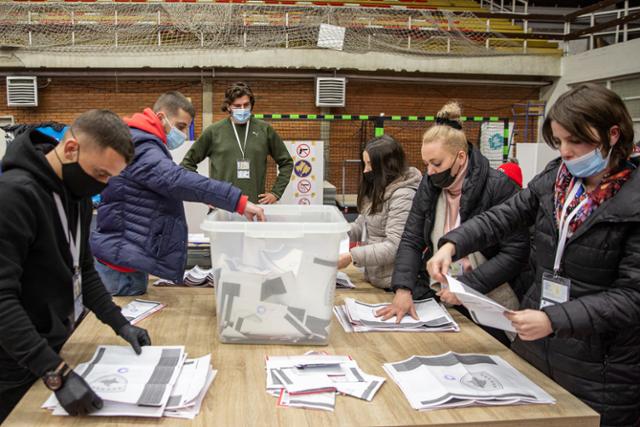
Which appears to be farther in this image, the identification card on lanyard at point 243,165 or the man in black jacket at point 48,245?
the identification card on lanyard at point 243,165

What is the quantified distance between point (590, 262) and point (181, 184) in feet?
4.11

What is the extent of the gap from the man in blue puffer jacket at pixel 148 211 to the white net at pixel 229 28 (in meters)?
6.50

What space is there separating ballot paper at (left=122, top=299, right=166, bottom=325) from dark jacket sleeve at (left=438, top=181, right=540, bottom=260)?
0.98 m

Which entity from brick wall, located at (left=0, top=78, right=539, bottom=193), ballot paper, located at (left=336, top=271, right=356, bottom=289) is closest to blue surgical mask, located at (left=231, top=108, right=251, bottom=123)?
ballot paper, located at (left=336, top=271, right=356, bottom=289)

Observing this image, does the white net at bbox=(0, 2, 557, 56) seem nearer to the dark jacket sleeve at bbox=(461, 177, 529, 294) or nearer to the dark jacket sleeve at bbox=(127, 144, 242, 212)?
the dark jacket sleeve at bbox=(127, 144, 242, 212)

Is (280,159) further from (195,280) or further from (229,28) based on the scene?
(229,28)

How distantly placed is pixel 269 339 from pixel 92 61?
26.2 ft

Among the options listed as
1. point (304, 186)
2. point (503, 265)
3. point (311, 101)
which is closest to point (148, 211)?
point (503, 265)

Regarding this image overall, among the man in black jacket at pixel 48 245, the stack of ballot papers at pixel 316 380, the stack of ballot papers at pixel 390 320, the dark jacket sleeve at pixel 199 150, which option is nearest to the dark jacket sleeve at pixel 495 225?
the stack of ballot papers at pixel 390 320

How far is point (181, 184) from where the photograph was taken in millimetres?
1759

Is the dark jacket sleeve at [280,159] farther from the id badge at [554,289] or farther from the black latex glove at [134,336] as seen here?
the id badge at [554,289]

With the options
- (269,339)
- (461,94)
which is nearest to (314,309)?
(269,339)

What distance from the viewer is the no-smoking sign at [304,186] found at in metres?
5.93

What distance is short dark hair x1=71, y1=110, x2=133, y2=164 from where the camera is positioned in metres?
1.24
